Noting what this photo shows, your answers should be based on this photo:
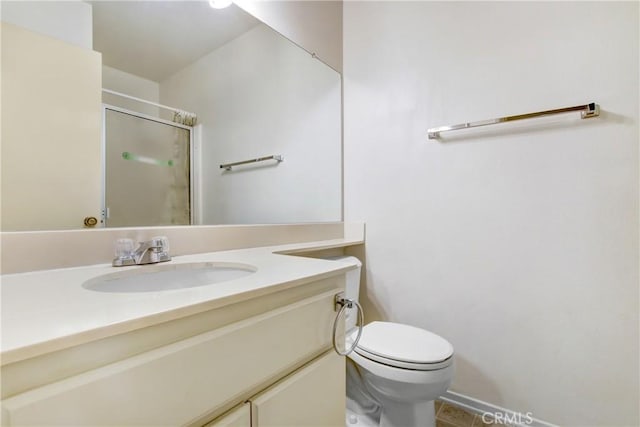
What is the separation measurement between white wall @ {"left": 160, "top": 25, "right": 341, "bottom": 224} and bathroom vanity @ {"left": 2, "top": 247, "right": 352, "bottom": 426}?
615 millimetres

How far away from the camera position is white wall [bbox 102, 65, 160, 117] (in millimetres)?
914

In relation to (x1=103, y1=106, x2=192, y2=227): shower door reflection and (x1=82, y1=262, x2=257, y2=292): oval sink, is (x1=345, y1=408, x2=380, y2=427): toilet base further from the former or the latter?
(x1=103, y1=106, x2=192, y2=227): shower door reflection

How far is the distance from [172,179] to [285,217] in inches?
23.9

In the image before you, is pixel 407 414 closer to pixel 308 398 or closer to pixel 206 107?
pixel 308 398

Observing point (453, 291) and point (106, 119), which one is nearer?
point (106, 119)

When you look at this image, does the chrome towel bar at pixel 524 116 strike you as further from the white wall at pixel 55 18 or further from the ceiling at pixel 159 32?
the white wall at pixel 55 18

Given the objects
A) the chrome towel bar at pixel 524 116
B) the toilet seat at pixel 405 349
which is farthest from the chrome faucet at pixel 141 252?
the chrome towel bar at pixel 524 116

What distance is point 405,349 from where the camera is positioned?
1.05m

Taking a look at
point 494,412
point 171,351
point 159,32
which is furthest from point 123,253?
point 494,412

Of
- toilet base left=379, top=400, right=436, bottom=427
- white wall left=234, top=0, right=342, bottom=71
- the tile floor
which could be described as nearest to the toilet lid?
toilet base left=379, top=400, right=436, bottom=427

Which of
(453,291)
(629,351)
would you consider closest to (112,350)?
(453,291)

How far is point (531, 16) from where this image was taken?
1.21 meters

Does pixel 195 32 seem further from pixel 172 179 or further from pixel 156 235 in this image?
pixel 156 235

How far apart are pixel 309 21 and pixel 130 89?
1067 mm
